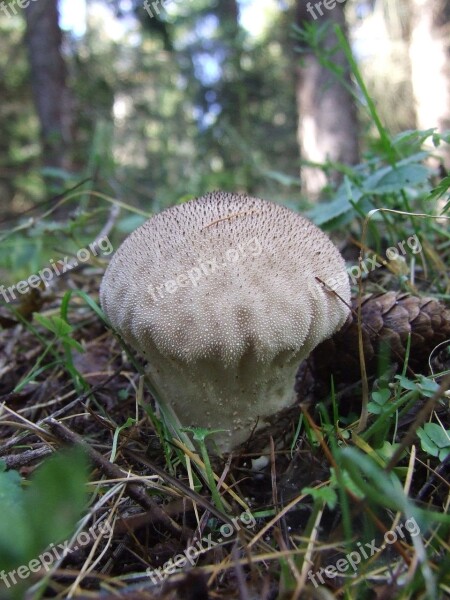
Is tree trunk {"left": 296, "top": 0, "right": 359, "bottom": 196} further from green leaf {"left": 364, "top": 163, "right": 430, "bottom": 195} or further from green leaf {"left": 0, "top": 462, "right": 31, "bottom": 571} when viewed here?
green leaf {"left": 0, "top": 462, "right": 31, "bottom": 571}

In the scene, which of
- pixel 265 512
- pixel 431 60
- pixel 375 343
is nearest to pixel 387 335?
pixel 375 343

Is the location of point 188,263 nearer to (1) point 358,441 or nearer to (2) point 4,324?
(1) point 358,441

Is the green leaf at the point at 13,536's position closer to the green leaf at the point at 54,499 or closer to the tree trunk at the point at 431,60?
the green leaf at the point at 54,499

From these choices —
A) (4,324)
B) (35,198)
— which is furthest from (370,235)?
(35,198)

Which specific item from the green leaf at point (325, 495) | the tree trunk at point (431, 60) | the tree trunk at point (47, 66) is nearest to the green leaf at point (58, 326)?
the green leaf at point (325, 495)

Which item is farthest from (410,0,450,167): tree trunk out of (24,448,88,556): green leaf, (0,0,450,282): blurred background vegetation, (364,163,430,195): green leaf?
(24,448,88,556): green leaf
